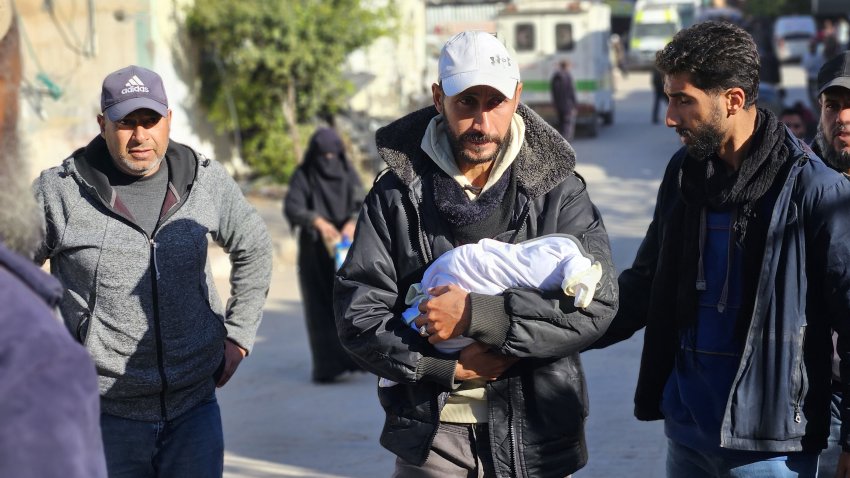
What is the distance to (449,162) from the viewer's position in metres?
3.59

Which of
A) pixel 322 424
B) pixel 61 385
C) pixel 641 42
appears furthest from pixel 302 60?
pixel 641 42

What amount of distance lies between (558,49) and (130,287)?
25.5 m

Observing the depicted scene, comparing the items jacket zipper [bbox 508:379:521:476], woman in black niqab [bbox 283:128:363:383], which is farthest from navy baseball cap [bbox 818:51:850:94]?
woman in black niqab [bbox 283:128:363:383]

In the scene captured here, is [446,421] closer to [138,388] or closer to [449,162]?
[449,162]

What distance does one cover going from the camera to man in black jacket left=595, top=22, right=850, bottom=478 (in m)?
3.34

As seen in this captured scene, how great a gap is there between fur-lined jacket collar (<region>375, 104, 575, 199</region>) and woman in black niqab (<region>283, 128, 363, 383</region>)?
5.16 metres

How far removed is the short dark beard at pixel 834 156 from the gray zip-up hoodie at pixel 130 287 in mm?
2217

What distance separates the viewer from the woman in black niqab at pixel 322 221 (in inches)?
352

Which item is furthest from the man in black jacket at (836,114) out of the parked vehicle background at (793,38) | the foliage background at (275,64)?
the parked vehicle background at (793,38)

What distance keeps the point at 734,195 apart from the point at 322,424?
4.90m

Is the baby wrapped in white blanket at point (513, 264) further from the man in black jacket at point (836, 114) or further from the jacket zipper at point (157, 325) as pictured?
the man in black jacket at point (836, 114)

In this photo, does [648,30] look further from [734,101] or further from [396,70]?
[734,101]

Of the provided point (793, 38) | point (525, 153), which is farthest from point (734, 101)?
point (793, 38)

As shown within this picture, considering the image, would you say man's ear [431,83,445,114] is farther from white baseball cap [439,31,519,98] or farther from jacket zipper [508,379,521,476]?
jacket zipper [508,379,521,476]
